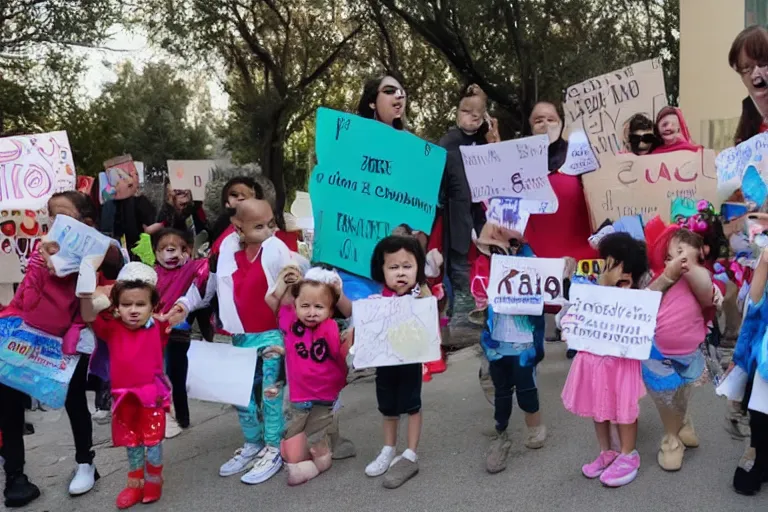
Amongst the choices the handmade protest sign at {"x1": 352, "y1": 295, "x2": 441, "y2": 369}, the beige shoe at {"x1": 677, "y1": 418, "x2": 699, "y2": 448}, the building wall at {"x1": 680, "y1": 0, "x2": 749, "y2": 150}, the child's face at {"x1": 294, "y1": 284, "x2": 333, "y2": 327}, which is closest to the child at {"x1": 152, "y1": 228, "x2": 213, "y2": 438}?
the child's face at {"x1": 294, "y1": 284, "x2": 333, "y2": 327}

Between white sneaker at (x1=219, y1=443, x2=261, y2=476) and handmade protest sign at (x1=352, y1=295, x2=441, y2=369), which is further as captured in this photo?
white sneaker at (x1=219, y1=443, x2=261, y2=476)

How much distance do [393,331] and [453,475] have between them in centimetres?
83

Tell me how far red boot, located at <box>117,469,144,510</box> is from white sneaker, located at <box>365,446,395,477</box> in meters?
1.14

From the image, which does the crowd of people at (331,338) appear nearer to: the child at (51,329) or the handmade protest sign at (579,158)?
the child at (51,329)

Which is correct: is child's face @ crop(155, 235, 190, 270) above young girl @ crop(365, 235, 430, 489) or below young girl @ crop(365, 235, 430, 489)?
above

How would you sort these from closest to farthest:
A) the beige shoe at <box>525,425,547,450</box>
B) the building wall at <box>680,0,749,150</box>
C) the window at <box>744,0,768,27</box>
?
1. the beige shoe at <box>525,425,547,450</box>
2. the window at <box>744,0,768,27</box>
3. the building wall at <box>680,0,749,150</box>

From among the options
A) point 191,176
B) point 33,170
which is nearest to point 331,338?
point 33,170

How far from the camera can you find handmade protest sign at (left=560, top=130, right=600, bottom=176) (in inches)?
171

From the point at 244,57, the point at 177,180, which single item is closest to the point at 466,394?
the point at 177,180

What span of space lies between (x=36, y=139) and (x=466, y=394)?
318cm

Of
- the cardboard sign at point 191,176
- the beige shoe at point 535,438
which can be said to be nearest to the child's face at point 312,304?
the beige shoe at point 535,438

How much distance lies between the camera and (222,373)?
3.80 metres

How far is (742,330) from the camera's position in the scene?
327 cm

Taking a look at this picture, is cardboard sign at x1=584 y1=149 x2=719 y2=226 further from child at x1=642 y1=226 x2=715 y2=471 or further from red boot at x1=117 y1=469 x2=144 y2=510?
red boot at x1=117 y1=469 x2=144 y2=510
